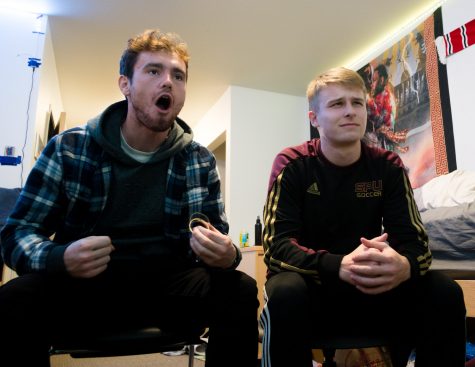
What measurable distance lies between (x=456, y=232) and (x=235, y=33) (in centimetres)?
245

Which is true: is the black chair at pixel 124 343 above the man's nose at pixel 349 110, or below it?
below

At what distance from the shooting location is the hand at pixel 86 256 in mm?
846

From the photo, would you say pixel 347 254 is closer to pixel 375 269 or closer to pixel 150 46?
pixel 375 269

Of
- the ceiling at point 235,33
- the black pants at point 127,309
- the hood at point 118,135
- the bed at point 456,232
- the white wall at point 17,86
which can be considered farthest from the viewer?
the ceiling at point 235,33

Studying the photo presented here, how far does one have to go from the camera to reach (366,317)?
37.2 inches

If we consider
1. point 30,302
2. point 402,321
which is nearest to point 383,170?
point 402,321

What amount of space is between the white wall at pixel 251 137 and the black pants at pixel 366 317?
2.91 m

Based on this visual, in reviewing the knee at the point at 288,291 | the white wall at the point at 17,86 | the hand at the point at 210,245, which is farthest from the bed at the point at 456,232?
the white wall at the point at 17,86

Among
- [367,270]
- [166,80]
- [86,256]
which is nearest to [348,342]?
[367,270]

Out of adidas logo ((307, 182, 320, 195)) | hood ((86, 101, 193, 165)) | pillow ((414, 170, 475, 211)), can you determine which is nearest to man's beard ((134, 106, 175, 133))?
hood ((86, 101, 193, 165))

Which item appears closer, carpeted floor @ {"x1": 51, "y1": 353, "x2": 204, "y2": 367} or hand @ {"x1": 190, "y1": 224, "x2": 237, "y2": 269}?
hand @ {"x1": 190, "y1": 224, "x2": 237, "y2": 269}

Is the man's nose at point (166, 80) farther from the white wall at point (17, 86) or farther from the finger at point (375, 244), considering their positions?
the white wall at point (17, 86)

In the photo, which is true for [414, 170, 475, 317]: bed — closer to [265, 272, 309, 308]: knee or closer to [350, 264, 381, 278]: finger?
[350, 264, 381, 278]: finger

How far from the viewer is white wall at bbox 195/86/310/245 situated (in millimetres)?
3945
